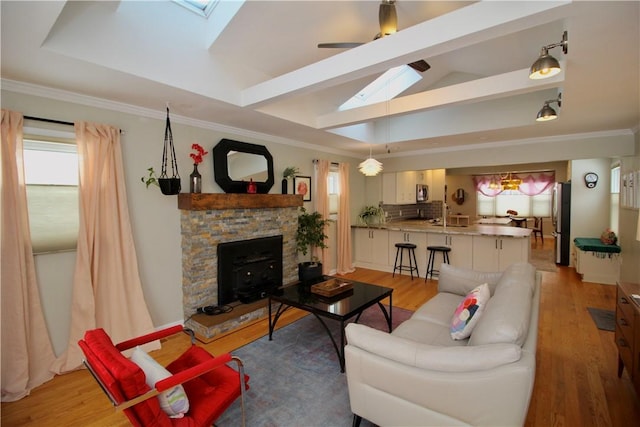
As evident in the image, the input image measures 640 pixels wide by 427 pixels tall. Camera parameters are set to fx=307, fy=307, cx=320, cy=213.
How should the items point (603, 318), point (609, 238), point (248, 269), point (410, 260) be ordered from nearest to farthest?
point (603, 318)
point (248, 269)
point (609, 238)
point (410, 260)

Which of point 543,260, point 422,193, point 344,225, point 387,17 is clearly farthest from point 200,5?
point 543,260

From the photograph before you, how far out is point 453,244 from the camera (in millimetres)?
5582

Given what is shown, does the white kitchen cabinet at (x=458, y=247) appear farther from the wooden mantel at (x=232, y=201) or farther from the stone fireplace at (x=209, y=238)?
the stone fireplace at (x=209, y=238)

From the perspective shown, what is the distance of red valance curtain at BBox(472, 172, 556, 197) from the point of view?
32.5ft

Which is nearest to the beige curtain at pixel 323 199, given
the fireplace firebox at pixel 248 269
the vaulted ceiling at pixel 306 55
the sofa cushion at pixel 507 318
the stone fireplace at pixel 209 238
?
the fireplace firebox at pixel 248 269

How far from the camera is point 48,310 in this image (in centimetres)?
280

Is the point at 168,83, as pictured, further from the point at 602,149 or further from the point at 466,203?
the point at 466,203

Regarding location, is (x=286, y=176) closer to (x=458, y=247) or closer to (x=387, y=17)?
(x=387, y=17)

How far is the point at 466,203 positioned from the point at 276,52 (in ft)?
32.5

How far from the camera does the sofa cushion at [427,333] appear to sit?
2328mm

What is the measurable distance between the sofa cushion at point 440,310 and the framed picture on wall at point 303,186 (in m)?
2.95

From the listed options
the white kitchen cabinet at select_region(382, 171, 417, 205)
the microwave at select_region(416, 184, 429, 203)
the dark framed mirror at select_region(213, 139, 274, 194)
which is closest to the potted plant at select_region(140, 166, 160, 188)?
the dark framed mirror at select_region(213, 139, 274, 194)

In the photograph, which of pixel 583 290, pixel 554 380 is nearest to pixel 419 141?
pixel 583 290

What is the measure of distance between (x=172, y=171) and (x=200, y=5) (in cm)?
176
